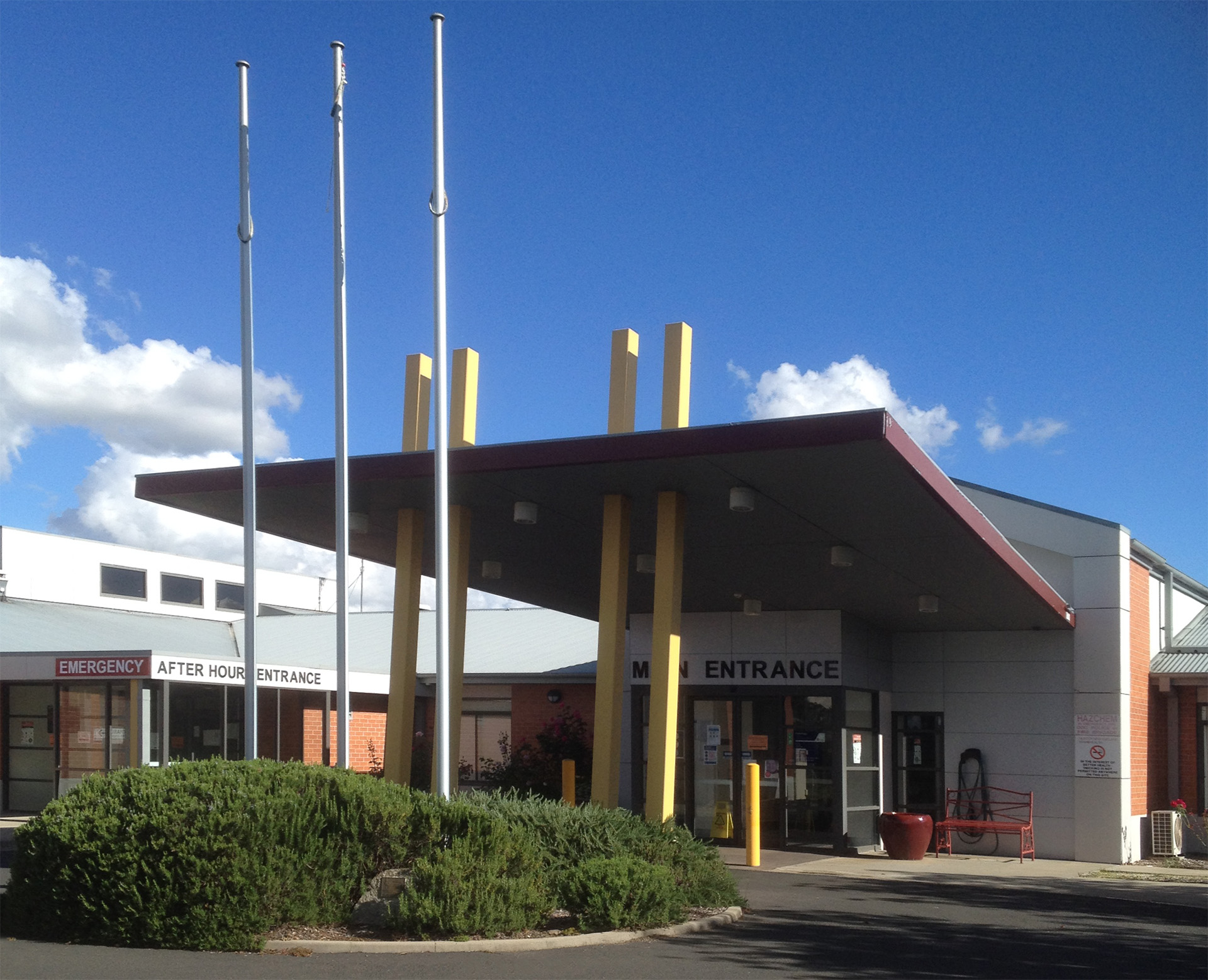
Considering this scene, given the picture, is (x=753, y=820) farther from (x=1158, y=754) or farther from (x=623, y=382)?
(x=1158, y=754)

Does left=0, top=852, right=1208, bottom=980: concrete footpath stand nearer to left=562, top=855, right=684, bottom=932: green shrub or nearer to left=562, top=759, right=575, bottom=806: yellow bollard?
left=562, top=855, right=684, bottom=932: green shrub

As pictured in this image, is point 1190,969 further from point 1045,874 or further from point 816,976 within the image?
point 1045,874

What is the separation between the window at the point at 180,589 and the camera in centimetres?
4028

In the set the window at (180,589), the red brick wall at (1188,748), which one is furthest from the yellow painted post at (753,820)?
the window at (180,589)

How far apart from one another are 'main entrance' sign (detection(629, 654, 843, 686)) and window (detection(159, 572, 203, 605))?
22.9 m

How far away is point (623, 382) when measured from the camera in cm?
1443

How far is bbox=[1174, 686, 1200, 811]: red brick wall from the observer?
2316 cm

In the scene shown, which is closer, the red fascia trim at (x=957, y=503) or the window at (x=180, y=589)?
the red fascia trim at (x=957, y=503)

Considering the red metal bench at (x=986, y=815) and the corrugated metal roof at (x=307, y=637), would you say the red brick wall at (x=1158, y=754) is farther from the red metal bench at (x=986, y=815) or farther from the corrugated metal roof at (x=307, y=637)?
the corrugated metal roof at (x=307, y=637)

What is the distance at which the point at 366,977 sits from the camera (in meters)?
9.09

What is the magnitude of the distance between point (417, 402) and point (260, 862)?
678cm

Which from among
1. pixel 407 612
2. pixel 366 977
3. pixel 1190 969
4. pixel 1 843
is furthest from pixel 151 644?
pixel 1190 969

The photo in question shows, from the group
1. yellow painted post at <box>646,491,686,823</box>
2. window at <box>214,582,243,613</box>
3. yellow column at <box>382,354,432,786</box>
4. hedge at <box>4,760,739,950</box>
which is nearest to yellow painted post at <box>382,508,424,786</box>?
yellow column at <box>382,354,432,786</box>

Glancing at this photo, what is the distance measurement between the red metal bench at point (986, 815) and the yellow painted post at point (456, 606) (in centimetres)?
947
